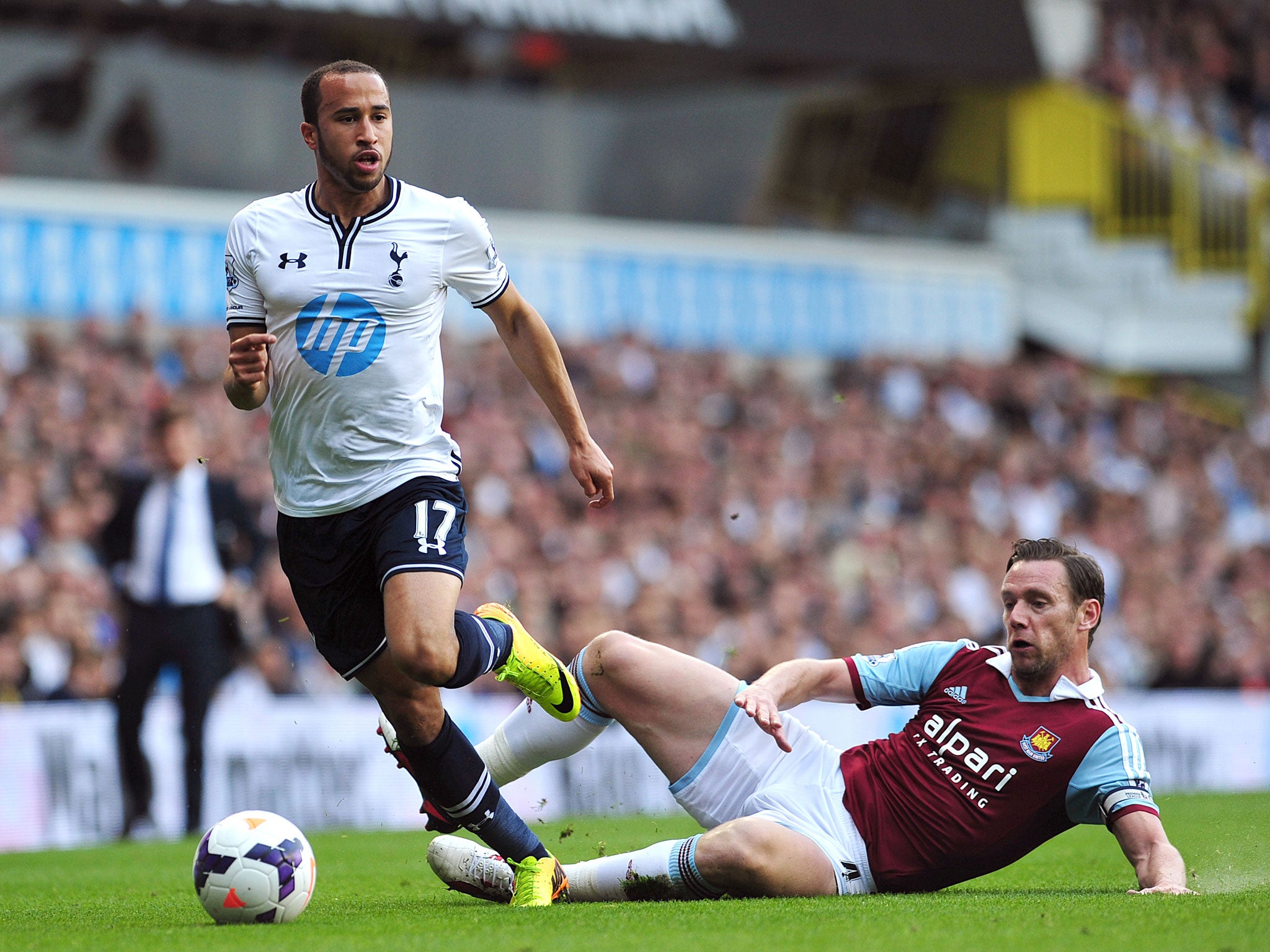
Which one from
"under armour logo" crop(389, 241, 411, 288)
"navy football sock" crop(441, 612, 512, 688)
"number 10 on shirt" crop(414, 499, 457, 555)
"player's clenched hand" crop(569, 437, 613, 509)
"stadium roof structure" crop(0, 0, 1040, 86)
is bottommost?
"navy football sock" crop(441, 612, 512, 688)

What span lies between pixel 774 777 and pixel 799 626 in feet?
28.4

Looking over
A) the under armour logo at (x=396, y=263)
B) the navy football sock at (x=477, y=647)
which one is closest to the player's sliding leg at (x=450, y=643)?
the navy football sock at (x=477, y=647)

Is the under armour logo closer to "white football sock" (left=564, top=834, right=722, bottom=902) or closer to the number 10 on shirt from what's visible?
the number 10 on shirt

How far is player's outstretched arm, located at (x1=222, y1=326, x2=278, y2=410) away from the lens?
5234 millimetres

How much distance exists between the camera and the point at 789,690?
5375mm

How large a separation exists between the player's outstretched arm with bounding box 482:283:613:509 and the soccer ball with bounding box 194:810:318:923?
4.92 ft

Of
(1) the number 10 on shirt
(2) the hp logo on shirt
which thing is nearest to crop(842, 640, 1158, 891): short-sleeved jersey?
(1) the number 10 on shirt

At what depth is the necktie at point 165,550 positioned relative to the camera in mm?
9578

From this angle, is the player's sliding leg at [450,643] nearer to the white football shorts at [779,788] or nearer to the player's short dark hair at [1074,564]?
the white football shorts at [779,788]

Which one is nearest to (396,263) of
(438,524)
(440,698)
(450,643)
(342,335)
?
(342,335)

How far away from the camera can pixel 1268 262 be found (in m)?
23.9

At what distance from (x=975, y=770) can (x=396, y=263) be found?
2.43 m

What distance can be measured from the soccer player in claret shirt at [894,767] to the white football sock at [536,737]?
1.7 inches

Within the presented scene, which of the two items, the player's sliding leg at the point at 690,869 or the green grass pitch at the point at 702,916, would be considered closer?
the green grass pitch at the point at 702,916
